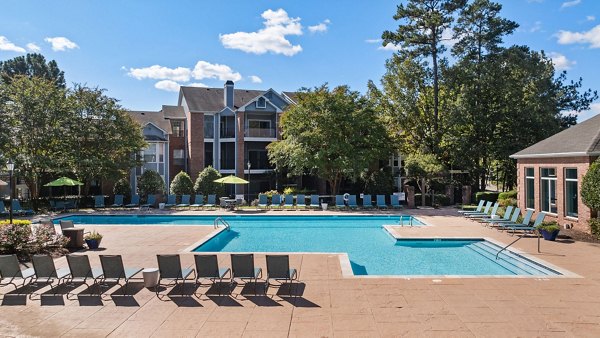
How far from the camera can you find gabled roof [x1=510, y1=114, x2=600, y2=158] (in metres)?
16.4

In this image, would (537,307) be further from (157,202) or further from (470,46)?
(470,46)

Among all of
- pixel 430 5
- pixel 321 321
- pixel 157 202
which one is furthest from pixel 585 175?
pixel 157 202

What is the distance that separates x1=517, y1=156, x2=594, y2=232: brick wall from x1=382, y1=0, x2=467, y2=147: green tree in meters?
11.9

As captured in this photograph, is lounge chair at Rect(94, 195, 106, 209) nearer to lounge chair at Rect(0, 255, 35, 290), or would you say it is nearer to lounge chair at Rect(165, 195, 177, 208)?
lounge chair at Rect(165, 195, 177, 208)

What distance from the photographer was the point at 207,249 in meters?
15.6

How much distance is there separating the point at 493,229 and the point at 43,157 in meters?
26.7

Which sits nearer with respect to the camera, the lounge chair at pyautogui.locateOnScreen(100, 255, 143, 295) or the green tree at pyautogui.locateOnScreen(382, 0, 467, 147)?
the lounge chair at pyautogui.locateOnScreen(100, 255, 143, 295)

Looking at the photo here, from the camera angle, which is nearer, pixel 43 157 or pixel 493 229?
pixel 493 229

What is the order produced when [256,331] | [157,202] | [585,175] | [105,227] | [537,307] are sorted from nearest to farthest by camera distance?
[256,331] < [537,307] < [585,175] < [105,227] < [157,202]

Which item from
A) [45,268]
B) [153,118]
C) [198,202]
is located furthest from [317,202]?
[153,118]

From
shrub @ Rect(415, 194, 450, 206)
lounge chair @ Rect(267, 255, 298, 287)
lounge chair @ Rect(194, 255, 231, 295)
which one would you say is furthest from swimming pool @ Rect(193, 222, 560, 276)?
shrub @ Rect(415, 194, 450, 206)

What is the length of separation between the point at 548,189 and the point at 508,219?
2.59 metres

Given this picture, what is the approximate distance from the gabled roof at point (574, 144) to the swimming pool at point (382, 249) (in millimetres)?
5505

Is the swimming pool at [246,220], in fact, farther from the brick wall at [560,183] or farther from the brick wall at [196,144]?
the brick wall at [196,144]
